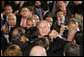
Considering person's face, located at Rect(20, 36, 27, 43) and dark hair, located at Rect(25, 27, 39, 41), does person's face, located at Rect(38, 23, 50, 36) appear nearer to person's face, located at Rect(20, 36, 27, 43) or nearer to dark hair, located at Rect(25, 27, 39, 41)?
dark hair, located at Rect(25, 27, 39, 41)

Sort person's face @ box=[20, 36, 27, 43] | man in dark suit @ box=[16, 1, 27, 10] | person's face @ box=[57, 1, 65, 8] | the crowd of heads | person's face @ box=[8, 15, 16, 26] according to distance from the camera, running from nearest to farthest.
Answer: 1. the crowd of heads
2. person's face @ box=[20, 36, 27, 43]
3. person's face @ box=[8, 15, 16, 26]
4. person's face @ box=[57, 1, 65, 8]
5. man in dark suit @ box=[16, 1, 27, 10]

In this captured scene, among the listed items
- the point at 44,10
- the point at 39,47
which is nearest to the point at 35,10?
the point at 44,10

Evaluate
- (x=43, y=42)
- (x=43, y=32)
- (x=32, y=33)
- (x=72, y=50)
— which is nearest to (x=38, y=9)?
(x=43, y=32)

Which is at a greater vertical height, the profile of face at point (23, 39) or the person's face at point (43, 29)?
the person's face at point (43, 29)

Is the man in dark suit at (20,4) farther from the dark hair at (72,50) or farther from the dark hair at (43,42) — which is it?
the dark hair at (72,50)

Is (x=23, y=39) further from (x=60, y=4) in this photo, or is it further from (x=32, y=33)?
(x=60, y=4)

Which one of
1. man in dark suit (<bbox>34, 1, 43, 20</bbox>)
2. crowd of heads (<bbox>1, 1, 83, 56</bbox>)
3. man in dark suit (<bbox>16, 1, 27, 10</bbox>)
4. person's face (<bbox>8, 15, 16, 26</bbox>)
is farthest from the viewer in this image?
man in dark suit (<bbox>16, 1, 27, 10</bbox>)

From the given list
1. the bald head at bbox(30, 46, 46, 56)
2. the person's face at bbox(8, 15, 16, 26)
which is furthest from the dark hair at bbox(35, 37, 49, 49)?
the person's face at bbox(8, 15, 16, 26)

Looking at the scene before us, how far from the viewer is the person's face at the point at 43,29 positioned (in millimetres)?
5743

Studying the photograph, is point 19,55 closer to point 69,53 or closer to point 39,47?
point 39,47

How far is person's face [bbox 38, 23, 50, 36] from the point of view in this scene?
5.74 m

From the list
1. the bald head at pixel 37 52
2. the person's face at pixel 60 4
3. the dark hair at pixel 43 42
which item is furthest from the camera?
the person's face at pixel 60 4

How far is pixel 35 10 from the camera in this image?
8602 mm

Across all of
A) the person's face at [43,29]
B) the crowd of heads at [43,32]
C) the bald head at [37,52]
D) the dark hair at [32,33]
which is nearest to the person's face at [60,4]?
the crowd of heads at [43,32]
